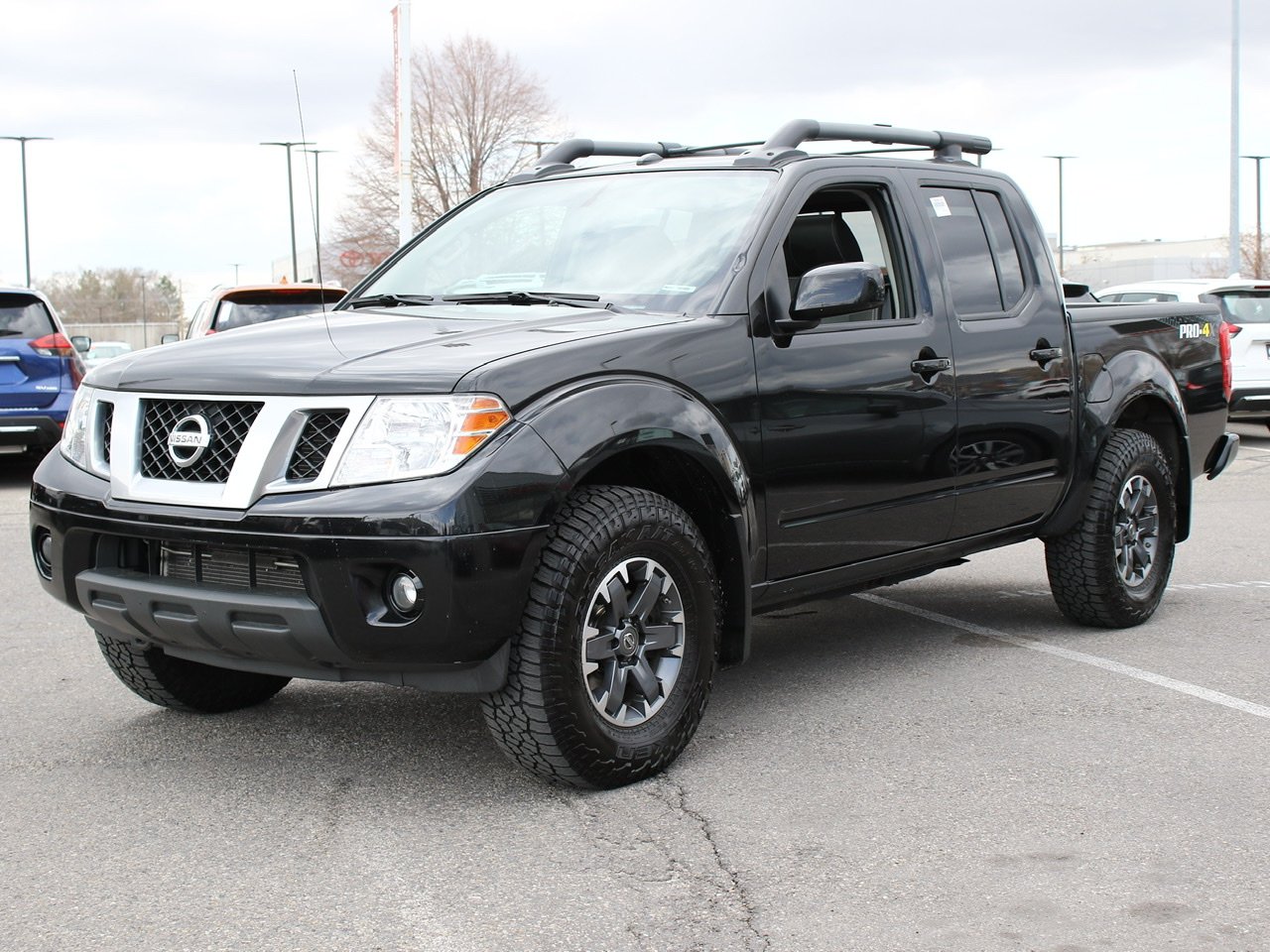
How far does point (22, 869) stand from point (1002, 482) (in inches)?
141

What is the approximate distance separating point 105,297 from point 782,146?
369 ft

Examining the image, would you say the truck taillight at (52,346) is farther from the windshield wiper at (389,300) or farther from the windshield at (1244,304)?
the windshield at (1244,304)

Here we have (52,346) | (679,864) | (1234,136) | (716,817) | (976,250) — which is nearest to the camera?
(679,864)

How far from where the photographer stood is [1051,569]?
6.35 m

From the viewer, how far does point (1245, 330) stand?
51.4 feet

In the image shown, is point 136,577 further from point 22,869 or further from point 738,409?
point 738,409

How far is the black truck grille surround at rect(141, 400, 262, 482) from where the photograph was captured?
13.1 ft

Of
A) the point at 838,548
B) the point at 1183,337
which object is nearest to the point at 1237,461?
the point at 1183,337

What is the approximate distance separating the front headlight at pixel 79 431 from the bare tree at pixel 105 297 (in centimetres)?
10145

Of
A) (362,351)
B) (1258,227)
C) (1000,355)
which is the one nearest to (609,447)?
(362,351)

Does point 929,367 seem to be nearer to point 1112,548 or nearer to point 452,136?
point 1112,548

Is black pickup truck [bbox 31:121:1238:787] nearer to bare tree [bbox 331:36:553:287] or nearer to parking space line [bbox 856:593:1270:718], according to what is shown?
parking space line [bbox 856:593:1270:718]

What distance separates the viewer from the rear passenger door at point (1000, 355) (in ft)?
18.1

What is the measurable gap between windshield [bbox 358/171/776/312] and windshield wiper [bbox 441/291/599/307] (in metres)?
0.05
